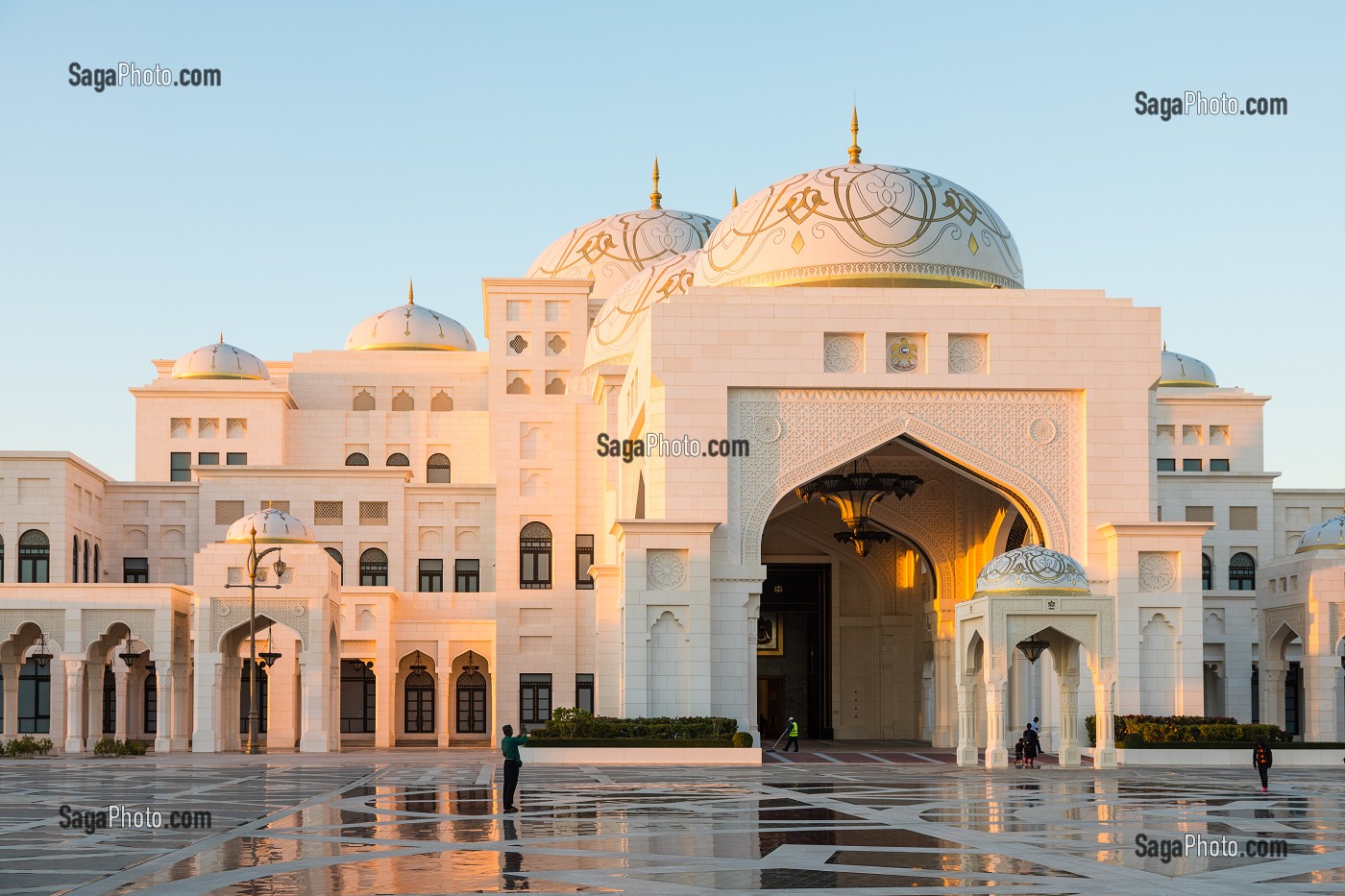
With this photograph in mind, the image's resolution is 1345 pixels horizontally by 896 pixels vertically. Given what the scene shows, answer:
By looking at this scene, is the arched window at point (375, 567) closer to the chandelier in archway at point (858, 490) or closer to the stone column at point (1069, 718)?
the chandelier in archway at point (858, 490)

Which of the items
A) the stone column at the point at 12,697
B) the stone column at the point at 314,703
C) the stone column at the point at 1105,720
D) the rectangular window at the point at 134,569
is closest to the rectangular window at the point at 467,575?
the rectangular window at the point at 134,569

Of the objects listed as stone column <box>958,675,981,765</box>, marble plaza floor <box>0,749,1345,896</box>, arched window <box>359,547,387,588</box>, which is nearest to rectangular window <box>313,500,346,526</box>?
arched window <box>359,547,387,588</box>

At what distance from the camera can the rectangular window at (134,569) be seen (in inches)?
1746

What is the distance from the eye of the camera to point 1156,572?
97.5ft

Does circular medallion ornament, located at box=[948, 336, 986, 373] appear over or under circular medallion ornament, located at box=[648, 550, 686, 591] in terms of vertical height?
over

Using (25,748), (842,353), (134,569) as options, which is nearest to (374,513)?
(134,569)

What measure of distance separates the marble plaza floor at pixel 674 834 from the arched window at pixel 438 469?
2286 cm

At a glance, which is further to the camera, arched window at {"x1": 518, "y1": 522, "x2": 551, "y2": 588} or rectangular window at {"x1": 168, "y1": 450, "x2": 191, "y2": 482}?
rectangular window at {"x1": 168, "y1": 450, "x2": 191, "y2": 482}

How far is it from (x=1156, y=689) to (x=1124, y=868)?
17673mm

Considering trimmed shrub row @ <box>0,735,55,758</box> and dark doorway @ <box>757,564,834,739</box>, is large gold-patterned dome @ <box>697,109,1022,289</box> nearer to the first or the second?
dark doorway @ <box>757,564,834,739</box>

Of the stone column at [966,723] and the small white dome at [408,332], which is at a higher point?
the small white dome at [408,332]

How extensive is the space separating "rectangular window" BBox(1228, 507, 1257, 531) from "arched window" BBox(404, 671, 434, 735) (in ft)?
78.9

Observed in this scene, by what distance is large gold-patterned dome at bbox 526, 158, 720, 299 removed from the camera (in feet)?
164

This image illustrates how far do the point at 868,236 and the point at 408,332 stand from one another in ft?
76.0
